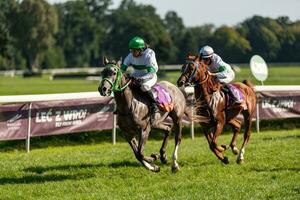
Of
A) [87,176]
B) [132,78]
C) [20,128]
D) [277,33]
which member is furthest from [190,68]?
[277,33]

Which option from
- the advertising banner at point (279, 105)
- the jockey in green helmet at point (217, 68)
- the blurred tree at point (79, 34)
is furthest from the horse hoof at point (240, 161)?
the blurred tree at point (79, 34)

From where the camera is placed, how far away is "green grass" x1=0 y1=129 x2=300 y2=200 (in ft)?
26.0

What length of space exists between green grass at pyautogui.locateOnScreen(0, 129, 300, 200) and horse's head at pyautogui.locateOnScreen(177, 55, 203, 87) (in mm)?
1433

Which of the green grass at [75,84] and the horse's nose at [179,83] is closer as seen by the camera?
the horse's nose at [179,83]

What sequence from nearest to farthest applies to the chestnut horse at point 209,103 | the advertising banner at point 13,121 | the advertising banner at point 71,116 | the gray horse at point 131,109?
the gray horse at point 131,109
the chestnut horse at point 209,103
the advertising banner at point 13,121
the advertising banner at point 71,116

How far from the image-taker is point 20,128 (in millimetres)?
13352

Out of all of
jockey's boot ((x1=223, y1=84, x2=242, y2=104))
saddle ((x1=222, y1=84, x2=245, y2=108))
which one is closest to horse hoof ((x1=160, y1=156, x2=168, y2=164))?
saddle ((x1=222, y1=84, x2=245, y2=108))

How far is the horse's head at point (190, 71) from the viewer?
9.88 metres

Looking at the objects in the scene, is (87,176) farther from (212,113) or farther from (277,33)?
(277,33)

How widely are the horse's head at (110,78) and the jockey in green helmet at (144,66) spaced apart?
0.68 meters

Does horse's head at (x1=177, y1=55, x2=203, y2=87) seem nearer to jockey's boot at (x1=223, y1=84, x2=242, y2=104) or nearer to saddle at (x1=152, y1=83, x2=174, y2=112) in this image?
saddle at (x1=152, y1=83, x2=174, y2=112)

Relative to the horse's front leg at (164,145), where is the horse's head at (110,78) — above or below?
above

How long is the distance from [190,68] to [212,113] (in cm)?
94

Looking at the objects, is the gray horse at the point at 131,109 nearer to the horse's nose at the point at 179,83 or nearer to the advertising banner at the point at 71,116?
the horse's nose at the point at 179,83
